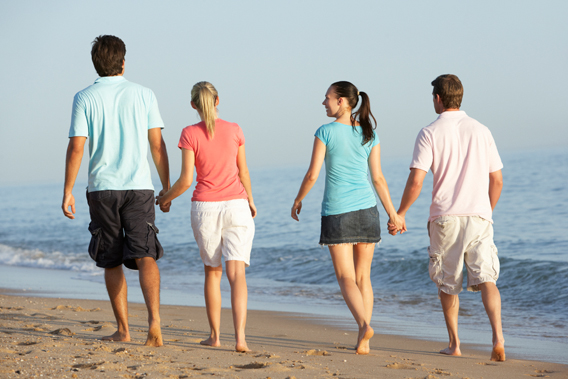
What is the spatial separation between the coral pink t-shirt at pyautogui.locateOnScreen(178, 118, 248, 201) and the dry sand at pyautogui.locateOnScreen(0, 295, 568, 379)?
1.02 m

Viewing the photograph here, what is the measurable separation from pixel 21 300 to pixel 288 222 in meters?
12.4

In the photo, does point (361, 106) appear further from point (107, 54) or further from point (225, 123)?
point (107, 54)

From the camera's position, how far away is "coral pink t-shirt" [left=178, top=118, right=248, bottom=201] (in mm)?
3629

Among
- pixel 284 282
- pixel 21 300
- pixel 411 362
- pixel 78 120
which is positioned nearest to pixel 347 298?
pixel 411 362

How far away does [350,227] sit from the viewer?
3.78 meters

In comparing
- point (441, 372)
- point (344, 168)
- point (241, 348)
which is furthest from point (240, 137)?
point (441, 372)

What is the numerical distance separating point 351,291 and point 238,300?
75 centimetres

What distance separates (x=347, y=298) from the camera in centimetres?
375

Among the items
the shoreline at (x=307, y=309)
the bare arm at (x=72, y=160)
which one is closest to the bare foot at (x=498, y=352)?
the shoreline at (x=307, y=309)

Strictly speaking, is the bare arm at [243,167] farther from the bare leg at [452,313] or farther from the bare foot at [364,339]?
the bare leg at [452,313]

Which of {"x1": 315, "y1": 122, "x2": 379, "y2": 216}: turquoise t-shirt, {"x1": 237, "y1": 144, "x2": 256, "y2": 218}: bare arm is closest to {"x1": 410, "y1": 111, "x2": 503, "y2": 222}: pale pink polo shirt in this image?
{"x1": 315, "y1": 122, "x2": 379, "y2": 216}: turquoise t-shirt

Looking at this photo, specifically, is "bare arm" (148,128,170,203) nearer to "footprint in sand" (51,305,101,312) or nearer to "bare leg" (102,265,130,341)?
"bare leg" (102,265,130,341)

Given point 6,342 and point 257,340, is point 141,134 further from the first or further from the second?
point 257,340

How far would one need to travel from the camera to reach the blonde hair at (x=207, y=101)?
3611 millimetres
